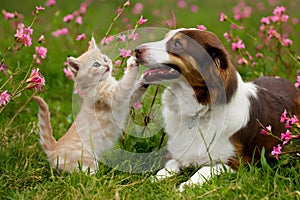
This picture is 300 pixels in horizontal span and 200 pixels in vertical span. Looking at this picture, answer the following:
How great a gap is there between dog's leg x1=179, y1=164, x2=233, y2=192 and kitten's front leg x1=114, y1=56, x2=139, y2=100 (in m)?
0.83

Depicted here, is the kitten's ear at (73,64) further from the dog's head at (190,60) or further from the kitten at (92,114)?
→ the dog's head at (190,60)

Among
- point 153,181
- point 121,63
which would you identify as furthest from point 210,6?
point 153,181

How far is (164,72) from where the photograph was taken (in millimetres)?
3691

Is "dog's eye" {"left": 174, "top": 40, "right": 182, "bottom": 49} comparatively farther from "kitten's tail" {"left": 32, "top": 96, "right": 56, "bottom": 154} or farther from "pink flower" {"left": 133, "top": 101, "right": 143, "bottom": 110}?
"kitten's tail" {"left": 32, "top": 96, "right": 56, "bottom": 154}

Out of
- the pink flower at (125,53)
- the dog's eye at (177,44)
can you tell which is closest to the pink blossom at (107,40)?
the pink flower at (125,53)

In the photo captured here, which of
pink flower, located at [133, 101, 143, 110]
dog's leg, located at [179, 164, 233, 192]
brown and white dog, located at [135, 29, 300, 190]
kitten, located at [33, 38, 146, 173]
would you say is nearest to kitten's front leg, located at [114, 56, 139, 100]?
kitten, located at [33, 38, 146, 173]

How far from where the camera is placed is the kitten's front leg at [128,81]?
13.3ft

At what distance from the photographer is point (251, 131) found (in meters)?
4.03

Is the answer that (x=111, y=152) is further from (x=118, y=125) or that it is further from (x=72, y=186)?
(x=72, y=186)

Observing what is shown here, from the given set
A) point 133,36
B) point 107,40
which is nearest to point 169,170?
point 133,36

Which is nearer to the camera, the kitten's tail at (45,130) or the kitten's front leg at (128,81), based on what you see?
the kitten's front leg at (128,81)

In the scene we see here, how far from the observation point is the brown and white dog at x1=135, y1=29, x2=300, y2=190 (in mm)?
3674

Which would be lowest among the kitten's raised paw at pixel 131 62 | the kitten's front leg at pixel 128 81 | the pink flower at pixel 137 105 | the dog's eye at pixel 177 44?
the pink flower at pixel 137 105

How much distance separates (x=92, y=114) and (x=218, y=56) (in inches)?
46.1
